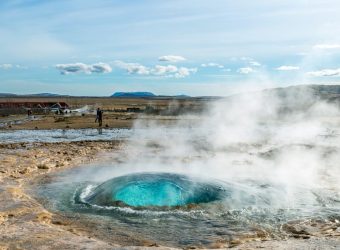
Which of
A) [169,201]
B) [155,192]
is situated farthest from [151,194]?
[169,201]

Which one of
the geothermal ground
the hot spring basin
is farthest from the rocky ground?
the hot spring basin

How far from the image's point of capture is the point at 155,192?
10102 millimetres

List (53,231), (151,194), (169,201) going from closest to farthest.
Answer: (53,231)
(169,201)
(151,194)

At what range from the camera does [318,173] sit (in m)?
13.8

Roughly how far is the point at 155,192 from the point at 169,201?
457 mm

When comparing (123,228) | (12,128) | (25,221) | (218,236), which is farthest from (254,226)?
(12,128)

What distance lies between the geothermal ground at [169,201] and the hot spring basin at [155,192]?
22mm

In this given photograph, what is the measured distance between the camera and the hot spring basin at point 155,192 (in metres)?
9.84

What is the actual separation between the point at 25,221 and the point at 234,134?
19.2 meters

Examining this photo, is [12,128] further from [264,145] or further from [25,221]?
[25,221]

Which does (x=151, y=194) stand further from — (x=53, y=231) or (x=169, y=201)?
(x=53, y=231)

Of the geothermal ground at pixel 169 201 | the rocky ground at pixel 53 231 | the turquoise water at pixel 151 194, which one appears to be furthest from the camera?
the turquoise water at pixel 151 194

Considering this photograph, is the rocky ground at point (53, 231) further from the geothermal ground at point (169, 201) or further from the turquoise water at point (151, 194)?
the turquoise water at point (151, 194)

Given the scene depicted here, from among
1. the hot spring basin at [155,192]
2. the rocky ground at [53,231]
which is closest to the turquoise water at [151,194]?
the hot spring basin at [155,192]
